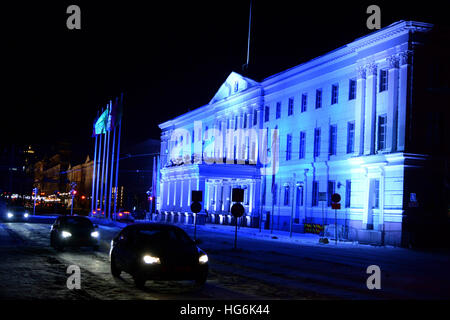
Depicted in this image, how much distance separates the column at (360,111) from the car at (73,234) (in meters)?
24.4

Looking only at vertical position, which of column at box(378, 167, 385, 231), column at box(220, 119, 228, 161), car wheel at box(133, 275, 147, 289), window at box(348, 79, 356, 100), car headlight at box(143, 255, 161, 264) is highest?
window at box(348, 79, 356, 100)

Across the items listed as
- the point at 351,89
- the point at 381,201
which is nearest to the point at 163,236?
the point at 381,201

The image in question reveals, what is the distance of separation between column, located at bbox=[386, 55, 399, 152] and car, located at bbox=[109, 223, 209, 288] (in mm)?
27708

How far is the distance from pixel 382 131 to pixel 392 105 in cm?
256

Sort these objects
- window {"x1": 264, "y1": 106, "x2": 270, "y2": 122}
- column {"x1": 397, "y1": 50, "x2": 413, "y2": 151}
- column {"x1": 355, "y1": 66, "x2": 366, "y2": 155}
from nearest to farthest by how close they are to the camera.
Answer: column {"x1": 397, "y1": 50, "x2": 413, "y2": 151} → column {"x1": 355, "y1": 66, "x2": 366, "y2": 155} → window {"x1": 264, "y1": 106, "x2": 270, "y2": 122}

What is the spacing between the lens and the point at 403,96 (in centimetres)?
3966

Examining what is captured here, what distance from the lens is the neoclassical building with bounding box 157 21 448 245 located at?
3956 cm

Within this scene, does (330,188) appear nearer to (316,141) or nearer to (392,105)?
(316,141)

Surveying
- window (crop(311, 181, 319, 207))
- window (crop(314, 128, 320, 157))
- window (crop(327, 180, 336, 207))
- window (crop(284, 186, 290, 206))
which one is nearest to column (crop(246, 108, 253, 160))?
window (crop(284, 186, 290, 206))

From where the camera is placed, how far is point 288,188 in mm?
57125

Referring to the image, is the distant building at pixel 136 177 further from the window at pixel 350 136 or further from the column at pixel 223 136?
the window at pixel 350 136

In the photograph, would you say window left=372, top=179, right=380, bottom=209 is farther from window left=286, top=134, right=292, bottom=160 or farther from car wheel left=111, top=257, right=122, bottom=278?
car wheel left=111, top=257, right=122, bottom=278
